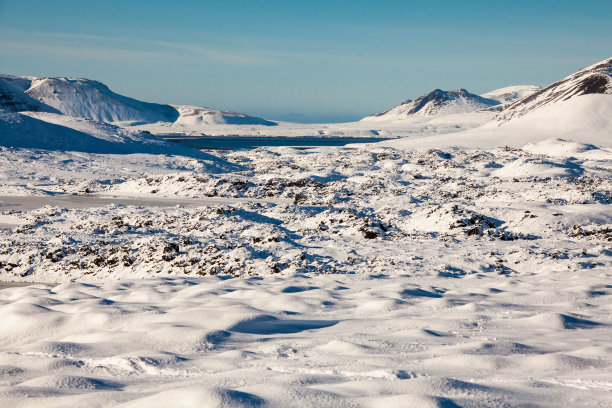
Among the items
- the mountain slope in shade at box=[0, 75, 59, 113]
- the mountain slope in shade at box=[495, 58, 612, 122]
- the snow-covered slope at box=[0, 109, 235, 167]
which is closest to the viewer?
the snow-covered slope at box=[0, 109, 235, 167]

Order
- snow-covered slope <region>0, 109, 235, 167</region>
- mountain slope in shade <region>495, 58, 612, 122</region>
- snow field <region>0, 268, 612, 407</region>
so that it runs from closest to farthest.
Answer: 1. snow field <region>0, 268, 612, 407</region>
2. snow-covered slope <region>0, 109, 235, 167</region>
3. mountain slope in shade <region>495, 58, 612, 122</region>

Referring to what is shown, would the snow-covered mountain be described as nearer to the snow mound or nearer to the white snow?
the snow mound

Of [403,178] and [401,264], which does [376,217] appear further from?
[403,178]

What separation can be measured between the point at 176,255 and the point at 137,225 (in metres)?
4.82

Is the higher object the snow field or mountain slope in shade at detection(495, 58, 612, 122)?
mountain slope in shade at detection(495, 58, 612, 122)

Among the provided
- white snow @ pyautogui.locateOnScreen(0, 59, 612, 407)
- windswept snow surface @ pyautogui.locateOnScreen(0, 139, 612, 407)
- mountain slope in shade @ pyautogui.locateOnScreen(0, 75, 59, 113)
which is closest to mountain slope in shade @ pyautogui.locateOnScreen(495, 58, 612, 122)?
white snow @ pyautogui.locateOnScreen(0, 59, 612, 407)

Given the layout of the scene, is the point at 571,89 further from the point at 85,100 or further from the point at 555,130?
the point at 85,100

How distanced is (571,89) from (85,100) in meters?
149

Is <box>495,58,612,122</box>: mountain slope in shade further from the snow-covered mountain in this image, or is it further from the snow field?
the snow-covered mountain

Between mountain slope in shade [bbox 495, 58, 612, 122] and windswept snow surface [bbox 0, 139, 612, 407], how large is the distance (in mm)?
73528

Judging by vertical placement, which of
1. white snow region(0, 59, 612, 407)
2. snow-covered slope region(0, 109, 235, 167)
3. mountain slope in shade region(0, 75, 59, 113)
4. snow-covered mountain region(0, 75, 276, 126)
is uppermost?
snow-covered mountain region(0, 75, 276, 126)

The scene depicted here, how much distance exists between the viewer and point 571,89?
90625 mm

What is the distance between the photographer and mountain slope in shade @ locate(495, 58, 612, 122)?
8638 cm

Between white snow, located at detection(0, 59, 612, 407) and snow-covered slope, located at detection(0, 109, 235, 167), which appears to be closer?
white snow, located at detection(0, 59, 612, 407)
